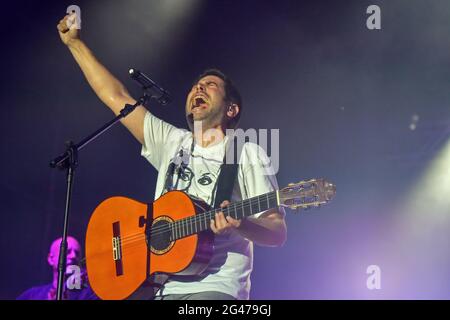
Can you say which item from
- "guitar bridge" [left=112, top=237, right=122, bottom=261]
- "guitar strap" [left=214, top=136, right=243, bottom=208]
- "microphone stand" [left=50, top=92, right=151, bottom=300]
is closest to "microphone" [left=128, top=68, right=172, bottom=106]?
"microphone stand" [left=50, top=92, right=151, bottom=300]

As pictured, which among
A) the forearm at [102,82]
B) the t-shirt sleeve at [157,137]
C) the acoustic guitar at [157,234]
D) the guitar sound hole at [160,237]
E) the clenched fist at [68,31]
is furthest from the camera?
the clenched fist at [68,31]

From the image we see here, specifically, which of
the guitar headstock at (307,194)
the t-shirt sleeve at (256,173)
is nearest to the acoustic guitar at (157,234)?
the guitar headstock at (307,194)

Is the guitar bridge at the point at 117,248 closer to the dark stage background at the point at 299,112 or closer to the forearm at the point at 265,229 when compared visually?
the forearm at the point at 265,229

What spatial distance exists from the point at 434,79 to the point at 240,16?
1.77m

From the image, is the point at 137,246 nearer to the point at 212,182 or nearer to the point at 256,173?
the point at 212,182

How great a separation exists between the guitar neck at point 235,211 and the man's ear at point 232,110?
868 mm

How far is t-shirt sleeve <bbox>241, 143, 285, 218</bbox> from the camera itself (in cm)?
298

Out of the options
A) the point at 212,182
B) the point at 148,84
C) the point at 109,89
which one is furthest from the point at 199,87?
the point at 212,182

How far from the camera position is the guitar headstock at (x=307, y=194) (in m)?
2.60

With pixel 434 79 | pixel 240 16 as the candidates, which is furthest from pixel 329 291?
pixel 240 16

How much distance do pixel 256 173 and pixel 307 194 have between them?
452 millimetres

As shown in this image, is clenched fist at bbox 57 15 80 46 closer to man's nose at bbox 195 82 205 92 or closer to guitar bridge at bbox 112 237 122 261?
man's nose at bbox 195 82 205 92

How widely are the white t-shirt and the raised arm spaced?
73 mm
